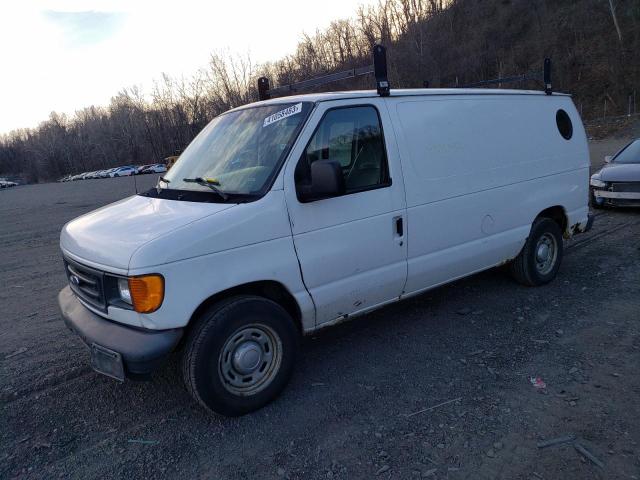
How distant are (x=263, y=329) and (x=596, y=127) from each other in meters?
37.7

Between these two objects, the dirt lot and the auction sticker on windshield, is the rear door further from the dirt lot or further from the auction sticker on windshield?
the dirt lot

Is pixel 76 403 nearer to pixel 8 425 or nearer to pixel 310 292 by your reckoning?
pixel 8 425

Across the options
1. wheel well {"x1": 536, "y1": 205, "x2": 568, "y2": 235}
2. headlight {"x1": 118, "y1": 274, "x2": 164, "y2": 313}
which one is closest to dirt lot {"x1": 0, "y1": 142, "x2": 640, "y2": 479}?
wheel well {"x1": 536, "y1": 205, "x2": 568, "y2": 235}

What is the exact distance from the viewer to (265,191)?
11.1 feet

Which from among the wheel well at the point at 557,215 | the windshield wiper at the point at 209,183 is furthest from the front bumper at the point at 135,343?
the wheel well at the point at 557,215

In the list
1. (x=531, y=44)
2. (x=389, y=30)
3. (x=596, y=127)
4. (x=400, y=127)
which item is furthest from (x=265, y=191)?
(x=389, y=30)

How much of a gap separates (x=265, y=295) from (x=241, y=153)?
1159 mm

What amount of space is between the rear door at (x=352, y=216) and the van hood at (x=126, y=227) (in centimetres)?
67

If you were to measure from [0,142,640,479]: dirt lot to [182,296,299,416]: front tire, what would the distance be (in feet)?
0.60

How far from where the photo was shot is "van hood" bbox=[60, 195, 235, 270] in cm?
305

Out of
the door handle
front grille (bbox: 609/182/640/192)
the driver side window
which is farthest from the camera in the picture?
front grille (bbox: 609/182/640/192)

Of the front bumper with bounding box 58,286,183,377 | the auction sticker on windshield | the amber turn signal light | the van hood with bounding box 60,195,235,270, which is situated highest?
the auction sticker on windshield

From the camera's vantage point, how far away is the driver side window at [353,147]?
3.67 metres

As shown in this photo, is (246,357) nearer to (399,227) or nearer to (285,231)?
(285,231)
